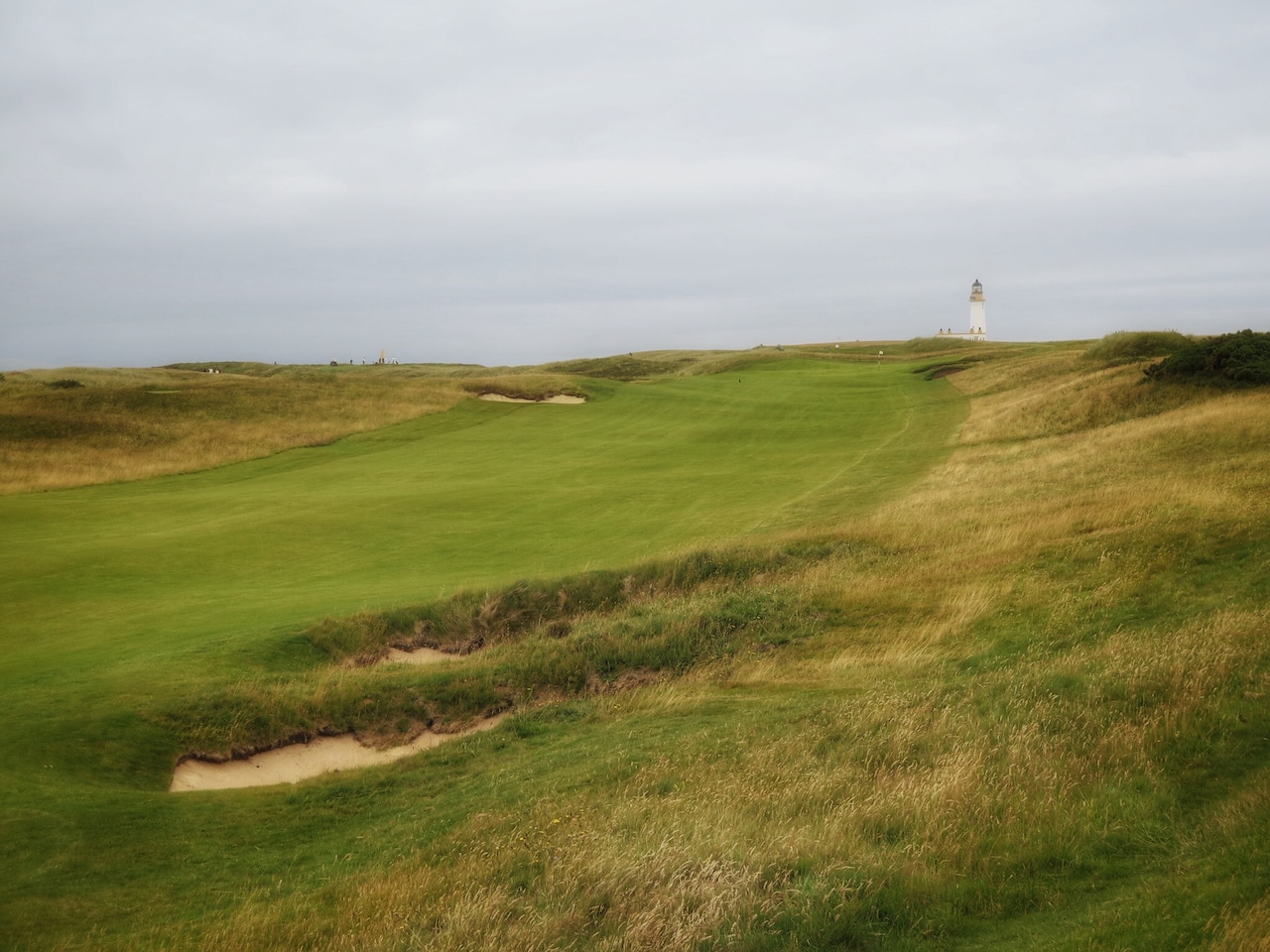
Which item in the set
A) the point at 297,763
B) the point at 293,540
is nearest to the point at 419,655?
the point at 297,763

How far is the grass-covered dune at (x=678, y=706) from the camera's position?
26.0 ft

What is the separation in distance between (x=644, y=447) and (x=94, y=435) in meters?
24.1

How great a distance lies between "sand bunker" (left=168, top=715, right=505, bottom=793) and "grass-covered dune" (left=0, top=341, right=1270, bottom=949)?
0.25m

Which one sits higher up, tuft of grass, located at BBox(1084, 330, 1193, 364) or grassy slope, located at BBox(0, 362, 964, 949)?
tuft of grass, located at BBox(1084, 330, 1193, 364)

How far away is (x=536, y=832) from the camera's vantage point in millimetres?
9562

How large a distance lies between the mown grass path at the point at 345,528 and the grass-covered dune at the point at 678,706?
0.13m

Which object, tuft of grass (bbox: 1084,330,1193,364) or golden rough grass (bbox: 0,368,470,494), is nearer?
golden rough grass (bbox: 0,368,470,494)

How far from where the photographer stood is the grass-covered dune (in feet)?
26.0

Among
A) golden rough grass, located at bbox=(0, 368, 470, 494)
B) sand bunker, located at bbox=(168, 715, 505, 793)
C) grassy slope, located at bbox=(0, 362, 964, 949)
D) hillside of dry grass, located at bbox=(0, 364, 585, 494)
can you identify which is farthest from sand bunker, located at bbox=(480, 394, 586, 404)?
sand bunker, located at bbox=(168, 715, 505, 793)

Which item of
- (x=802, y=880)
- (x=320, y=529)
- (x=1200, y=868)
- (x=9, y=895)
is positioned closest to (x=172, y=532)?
(x=320, y=529)

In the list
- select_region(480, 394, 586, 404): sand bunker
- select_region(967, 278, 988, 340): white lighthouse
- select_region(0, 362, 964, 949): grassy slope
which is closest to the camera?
select_region(0, 362, 964, 949): grassy slope

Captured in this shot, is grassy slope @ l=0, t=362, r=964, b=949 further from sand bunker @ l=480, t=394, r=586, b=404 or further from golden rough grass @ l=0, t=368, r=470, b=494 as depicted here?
sand bunker @ l=480, t=394, r=586, b=404

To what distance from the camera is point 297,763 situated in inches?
583

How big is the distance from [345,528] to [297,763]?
13.6 metres
